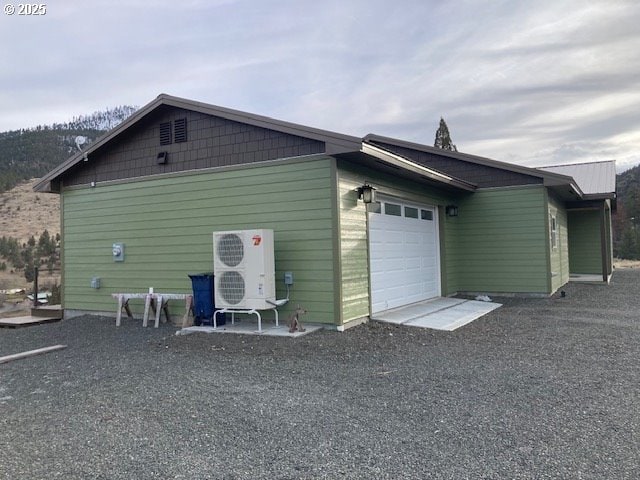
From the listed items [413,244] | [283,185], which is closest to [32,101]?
[283,185]

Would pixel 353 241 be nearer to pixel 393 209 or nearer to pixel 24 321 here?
pixel 393 209

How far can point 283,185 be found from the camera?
7.53m

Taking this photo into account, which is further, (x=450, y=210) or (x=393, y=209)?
(x=450, y=210)

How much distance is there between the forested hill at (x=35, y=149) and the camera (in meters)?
44.8

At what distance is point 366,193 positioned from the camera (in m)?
7.76

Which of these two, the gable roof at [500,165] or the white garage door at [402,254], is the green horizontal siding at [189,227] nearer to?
the white garage door at [402,254]

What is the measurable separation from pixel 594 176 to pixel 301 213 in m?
13.9

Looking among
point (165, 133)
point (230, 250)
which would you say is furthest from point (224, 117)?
point (230, 250)

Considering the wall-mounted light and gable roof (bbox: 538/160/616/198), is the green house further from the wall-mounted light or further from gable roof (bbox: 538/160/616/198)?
gable roof (bbox: 538/160/616/198)

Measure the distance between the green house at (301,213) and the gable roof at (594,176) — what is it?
405 centimetres

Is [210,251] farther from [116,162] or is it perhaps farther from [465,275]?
[465,275]

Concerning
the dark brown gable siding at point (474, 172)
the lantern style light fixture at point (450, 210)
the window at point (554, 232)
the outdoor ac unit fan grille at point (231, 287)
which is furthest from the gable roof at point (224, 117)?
the window at point (554, 232)

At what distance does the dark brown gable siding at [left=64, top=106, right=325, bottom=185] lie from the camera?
25.0ft

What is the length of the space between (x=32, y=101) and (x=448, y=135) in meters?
20.5
